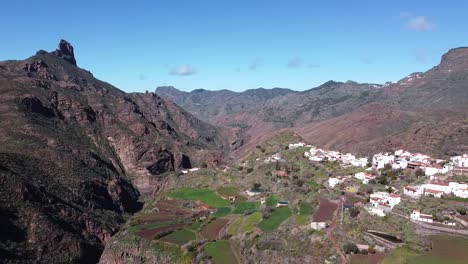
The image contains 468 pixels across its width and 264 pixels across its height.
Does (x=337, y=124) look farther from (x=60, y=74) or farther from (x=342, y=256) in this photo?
(x=342, y=256)

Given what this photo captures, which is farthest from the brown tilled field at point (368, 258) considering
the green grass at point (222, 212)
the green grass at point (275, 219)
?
the green grass at point (222, 212)

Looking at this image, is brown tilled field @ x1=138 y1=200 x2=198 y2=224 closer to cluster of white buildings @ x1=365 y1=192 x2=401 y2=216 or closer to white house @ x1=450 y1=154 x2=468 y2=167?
cluster of white buildings @ x1=365 y1=192 x2=401 y2=216

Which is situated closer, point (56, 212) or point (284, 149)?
point (56, 212)

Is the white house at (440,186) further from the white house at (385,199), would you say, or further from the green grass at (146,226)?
the green grass at (146,226)

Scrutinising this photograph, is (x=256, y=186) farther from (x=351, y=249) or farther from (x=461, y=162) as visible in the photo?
(x=351, y=249)

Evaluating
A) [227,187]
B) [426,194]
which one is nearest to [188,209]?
[227,187]

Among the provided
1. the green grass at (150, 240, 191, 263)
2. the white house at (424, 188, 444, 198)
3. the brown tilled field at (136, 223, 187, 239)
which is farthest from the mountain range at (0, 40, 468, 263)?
the white house at (424, 188, 444, 198)
